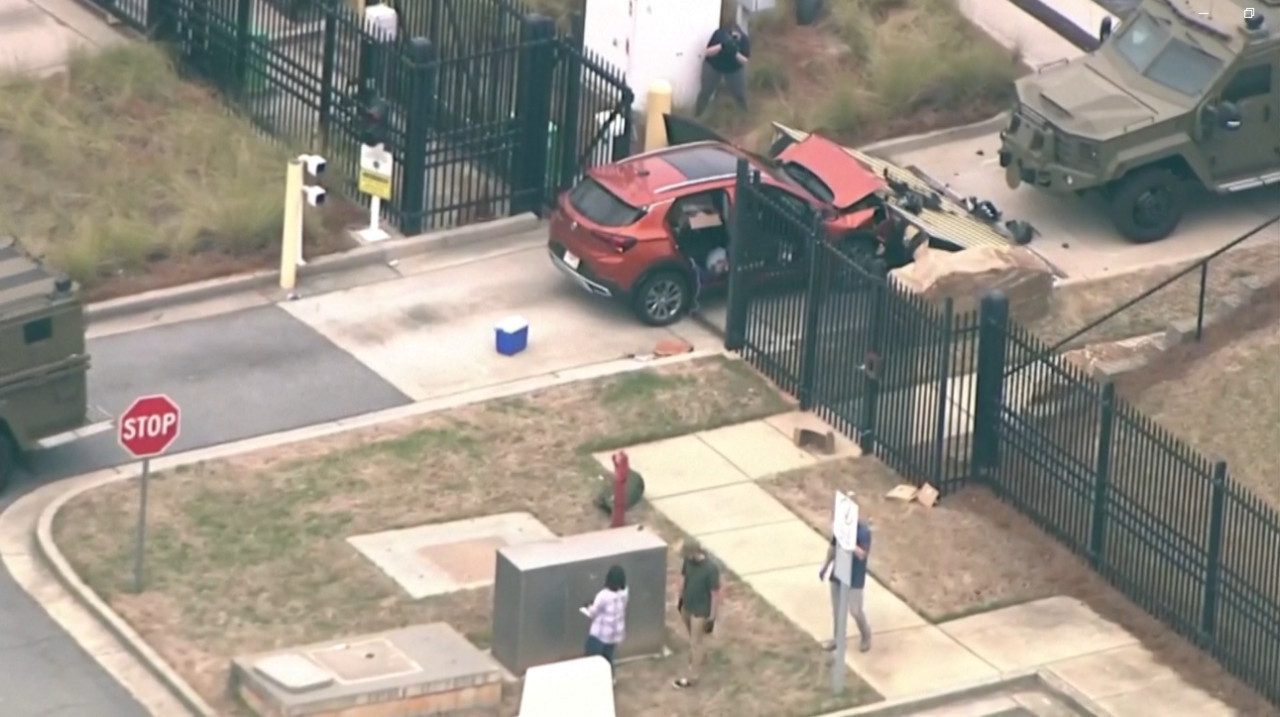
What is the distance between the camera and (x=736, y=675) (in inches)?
947

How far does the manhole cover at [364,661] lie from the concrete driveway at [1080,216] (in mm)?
10173

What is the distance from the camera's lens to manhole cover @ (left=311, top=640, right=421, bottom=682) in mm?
23016

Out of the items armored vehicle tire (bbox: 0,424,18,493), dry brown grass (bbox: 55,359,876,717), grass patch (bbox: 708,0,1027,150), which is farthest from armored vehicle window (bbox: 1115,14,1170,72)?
armored vehicle tire (bbox: 0,424,18,493)

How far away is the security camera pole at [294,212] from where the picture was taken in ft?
98.0

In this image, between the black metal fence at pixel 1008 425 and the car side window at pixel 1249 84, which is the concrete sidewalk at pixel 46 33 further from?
the car side window at pixel 1249 84

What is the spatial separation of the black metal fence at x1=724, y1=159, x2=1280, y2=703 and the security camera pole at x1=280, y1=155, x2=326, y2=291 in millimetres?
4013

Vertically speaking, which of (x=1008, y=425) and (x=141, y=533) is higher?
(x=1008, y=425)

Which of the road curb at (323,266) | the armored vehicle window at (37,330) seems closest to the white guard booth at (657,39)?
the road curb at (323,266)

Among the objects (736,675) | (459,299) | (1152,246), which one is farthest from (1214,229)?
(736,675)

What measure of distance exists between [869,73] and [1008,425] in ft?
28.1

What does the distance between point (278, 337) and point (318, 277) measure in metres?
1.40

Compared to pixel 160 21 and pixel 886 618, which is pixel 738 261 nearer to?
pixel 886 618

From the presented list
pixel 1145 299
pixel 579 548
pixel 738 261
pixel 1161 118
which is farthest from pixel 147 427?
pixel 1161 118

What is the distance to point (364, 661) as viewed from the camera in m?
23.2
